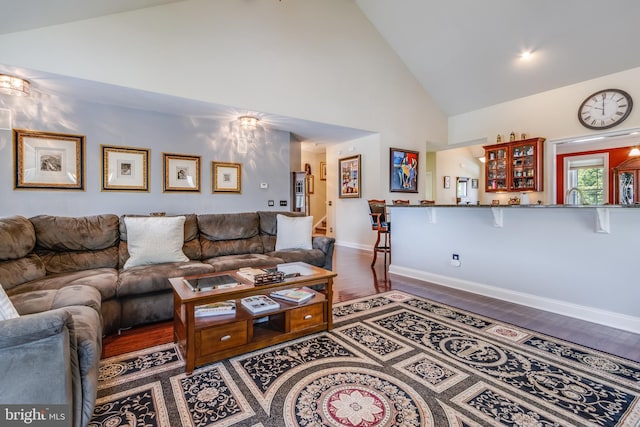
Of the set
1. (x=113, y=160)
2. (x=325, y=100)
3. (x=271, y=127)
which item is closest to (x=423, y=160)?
(x=325, y=100)

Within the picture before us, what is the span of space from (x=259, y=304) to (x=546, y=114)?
642 cm

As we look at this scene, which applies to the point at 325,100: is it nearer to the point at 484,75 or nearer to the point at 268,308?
the point at 484,75

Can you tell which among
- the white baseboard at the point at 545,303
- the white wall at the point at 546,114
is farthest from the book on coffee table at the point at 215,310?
the white wall at the point at 546,114

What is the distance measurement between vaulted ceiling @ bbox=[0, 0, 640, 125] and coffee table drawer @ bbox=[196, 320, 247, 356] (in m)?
3.44

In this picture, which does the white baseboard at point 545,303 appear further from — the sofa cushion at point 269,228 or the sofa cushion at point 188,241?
the sofa cushion at point 188,241

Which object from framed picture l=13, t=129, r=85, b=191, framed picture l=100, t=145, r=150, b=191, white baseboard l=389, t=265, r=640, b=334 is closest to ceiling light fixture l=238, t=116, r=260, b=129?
framed picture l=100, t=145, r=150, b=191

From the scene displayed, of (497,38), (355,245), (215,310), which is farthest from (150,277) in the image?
(497,38)

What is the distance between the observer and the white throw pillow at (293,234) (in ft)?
12.7

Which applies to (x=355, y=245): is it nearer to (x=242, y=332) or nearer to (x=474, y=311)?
(x=474, y=311)

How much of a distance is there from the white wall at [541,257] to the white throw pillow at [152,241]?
3109mm

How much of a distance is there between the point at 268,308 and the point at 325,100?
157 inches

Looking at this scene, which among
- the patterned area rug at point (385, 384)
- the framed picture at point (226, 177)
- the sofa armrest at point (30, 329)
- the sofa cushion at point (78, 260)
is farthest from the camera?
the framed picture at point (226, 177)

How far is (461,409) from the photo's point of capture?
153 cm
